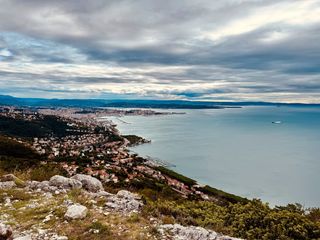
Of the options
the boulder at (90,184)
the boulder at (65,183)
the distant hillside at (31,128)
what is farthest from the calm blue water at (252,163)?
the distant hillside at (31,128)

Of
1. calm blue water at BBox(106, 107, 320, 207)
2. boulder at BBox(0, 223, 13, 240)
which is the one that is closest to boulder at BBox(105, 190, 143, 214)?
boulder at BBox(0, 223, 13, 240)

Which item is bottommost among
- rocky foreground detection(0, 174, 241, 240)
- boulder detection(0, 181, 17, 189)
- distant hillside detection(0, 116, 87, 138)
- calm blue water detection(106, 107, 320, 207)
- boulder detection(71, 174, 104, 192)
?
calm blue water detection(106, 107, 320, 207)

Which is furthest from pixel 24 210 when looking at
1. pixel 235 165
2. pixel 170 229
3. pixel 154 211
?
pixel 235 165

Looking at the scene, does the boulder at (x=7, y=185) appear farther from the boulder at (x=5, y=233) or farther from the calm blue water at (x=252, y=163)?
the calm blue water at (x=252, y=163)

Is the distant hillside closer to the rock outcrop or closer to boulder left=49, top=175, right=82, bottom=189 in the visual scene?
boulder left=49, top=175, right=82, bottom=189

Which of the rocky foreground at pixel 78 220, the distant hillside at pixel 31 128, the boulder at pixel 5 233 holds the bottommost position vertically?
the distant hillside at pixel 31 128

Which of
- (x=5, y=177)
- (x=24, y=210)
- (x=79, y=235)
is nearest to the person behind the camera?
(x=79, y=235)

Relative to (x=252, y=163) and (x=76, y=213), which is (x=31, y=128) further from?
(x=76, y=213)

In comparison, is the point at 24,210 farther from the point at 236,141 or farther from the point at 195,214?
the point at 236,141
